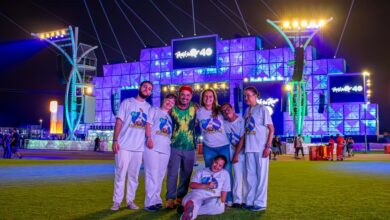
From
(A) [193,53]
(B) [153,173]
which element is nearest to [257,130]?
(B) [153,173]

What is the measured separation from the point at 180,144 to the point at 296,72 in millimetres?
24619

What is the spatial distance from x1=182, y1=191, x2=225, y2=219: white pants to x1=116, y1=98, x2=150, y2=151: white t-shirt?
1.16m

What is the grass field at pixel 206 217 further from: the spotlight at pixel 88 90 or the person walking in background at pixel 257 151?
the spotlight at pixel 88 90

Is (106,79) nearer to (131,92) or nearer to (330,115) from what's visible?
(131,92)

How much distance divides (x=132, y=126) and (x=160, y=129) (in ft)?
1.39

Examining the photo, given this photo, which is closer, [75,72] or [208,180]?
[208,180]

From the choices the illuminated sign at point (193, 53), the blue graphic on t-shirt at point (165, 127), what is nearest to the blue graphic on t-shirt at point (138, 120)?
the blue graphic on t-shirt at point (165, 127)

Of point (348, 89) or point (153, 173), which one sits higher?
point (348, 89)

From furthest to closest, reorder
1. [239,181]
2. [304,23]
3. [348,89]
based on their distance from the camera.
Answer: [348,89], [304,23], [239,181]

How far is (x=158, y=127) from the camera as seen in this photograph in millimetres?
6336

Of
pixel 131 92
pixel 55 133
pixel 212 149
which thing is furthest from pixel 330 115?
pixel 212 149

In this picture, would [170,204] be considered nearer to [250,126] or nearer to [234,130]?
[234,130]

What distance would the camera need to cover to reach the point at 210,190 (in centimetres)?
587

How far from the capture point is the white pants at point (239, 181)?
6.49 metres
